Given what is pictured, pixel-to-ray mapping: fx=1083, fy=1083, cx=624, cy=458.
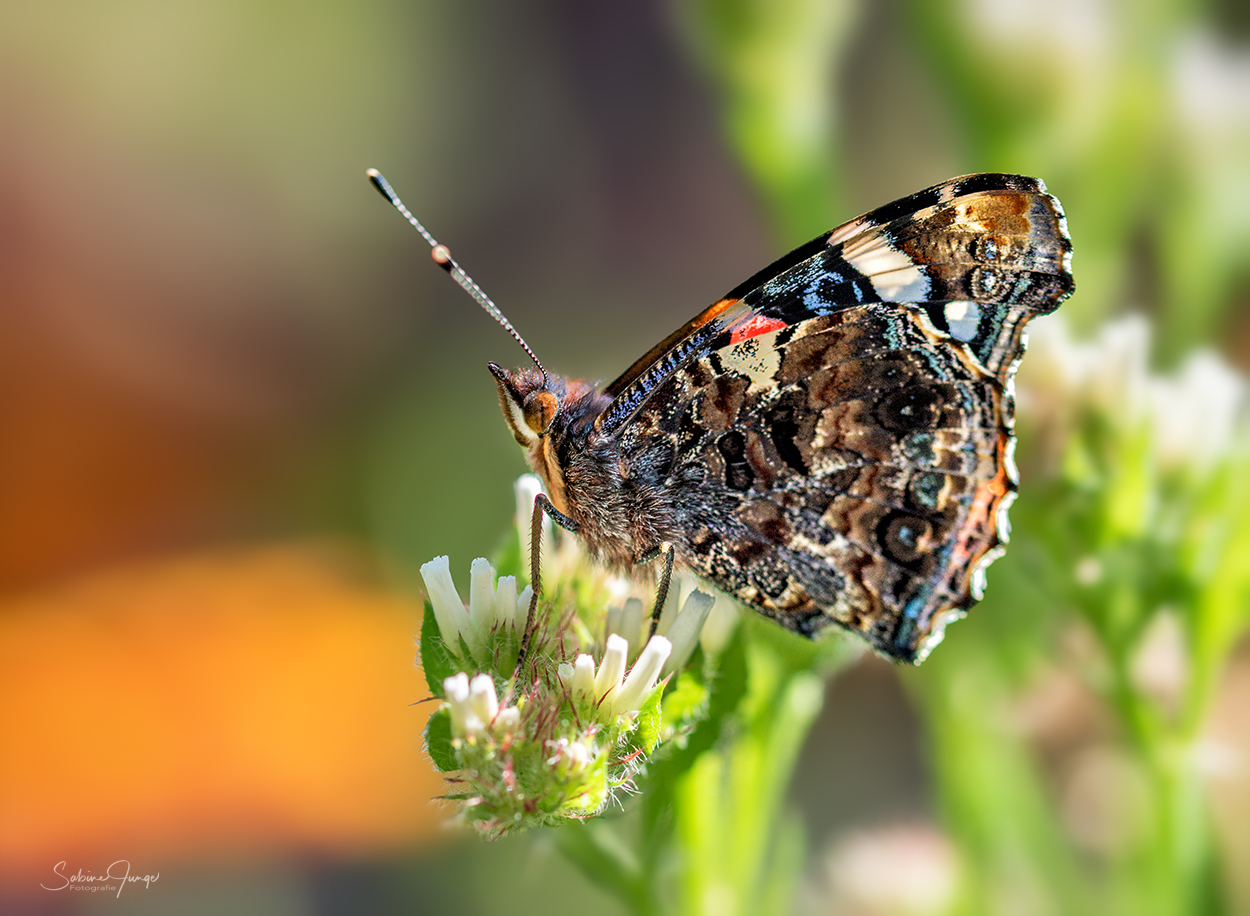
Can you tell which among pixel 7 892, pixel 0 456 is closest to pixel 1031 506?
pixel 7 892

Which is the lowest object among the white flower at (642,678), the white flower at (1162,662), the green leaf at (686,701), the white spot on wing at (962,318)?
the white flower at (1162,662)

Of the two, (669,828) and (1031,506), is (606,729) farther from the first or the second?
(1031,506)

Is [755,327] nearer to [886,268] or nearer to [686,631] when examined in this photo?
[886,268]

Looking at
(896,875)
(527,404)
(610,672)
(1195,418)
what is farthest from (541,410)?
(896,875)

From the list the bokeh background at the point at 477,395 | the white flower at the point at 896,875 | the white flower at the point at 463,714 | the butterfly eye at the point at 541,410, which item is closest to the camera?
the white flower at the point at 463,714

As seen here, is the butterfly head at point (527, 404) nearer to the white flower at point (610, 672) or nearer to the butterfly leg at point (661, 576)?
the butterfly leg at point (661, 576)

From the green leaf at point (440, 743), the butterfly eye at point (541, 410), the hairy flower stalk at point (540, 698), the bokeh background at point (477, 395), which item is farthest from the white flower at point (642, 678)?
the bokeh background at point (477, 395)

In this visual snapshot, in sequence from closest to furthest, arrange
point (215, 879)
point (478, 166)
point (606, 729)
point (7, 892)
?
point (606, 729), point (7, 892), point (215, 879), point (478, 166)

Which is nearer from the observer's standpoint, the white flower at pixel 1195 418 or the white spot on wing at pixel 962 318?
the white spot on wing at pixel 962 318
